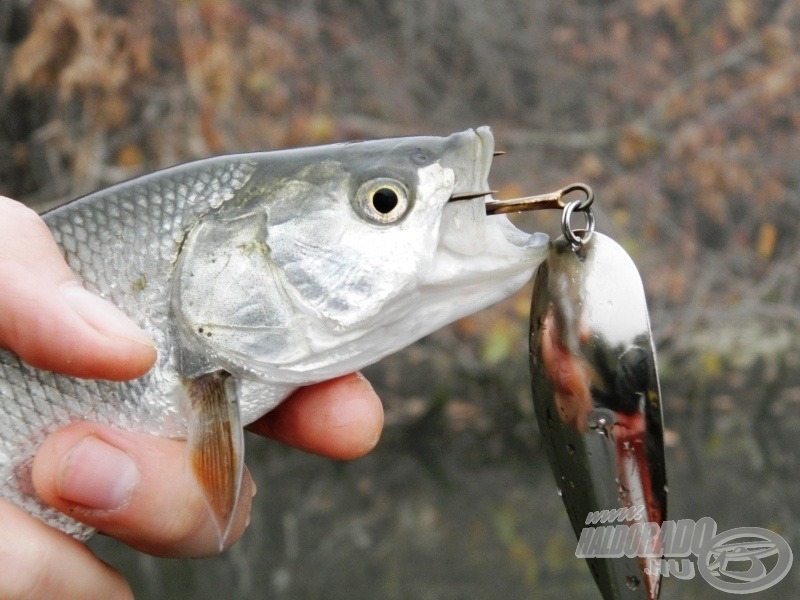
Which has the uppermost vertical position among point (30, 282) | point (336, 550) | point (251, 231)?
point (251, 231)

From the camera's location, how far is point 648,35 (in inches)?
361

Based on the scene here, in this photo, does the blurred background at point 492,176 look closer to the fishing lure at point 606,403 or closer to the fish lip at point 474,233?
the fishing lure at point 606,403

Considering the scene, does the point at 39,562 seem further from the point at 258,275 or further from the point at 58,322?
the point at 258,275

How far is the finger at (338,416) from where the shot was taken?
1.81m

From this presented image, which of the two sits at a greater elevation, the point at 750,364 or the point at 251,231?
the point at 750,364

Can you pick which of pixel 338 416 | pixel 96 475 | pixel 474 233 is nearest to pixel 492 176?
pixel 338 416

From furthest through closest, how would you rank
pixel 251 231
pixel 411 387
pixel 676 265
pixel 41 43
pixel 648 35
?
pixel 648 35 → pixel 676 265 → pixel 411 387 → pixel 41 43 → pixel 251 231

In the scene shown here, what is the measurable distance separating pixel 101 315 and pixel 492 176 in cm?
605

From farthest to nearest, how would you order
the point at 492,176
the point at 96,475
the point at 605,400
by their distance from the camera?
the point at 492,176
the point at 96,475
the point at 605,400

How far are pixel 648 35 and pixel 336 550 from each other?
20.7ft

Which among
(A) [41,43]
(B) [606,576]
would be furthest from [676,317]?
(B) [606,576]

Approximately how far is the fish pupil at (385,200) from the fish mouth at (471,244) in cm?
8

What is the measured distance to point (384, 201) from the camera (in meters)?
1.47

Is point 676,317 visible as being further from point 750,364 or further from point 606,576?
point 606,576
